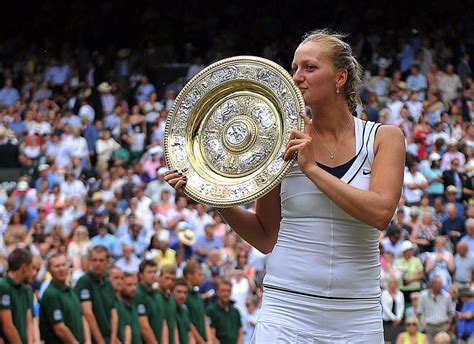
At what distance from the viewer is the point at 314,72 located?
3781mm

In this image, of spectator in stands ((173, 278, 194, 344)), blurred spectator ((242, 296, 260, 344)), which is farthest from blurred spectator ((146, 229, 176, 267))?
spectator in stands ((173, 278, 194, 344))

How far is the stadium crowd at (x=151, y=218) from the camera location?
10.5m

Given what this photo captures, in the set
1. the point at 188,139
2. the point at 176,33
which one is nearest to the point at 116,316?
the point at 188,139

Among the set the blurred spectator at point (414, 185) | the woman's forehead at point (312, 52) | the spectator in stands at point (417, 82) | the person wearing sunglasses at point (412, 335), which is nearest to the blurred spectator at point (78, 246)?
the person wearing sunglasses at point (412, 335)

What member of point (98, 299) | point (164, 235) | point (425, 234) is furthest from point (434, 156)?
point (98, 299)

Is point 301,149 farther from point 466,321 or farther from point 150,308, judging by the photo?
point 466,321

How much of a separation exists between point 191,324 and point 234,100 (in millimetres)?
7694

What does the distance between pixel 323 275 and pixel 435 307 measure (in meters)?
10.1

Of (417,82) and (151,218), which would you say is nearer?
(151,218)

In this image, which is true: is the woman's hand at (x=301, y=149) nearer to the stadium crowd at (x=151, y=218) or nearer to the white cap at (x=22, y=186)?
the stadium crowd at (x=151, y=218)

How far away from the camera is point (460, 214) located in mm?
16562

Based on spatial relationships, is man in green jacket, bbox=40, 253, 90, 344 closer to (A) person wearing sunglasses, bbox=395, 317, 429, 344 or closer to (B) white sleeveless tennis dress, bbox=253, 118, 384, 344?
(A) person wearing sunglasses, bbox=395, 317, 429, 344

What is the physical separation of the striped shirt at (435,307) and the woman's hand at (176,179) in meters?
9.88

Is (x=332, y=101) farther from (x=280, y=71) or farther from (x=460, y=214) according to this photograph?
(x=460, y=214)
